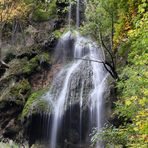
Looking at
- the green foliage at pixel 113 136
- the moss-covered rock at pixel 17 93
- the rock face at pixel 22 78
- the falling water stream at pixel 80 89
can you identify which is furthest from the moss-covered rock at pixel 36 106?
the green foliage at pixel 113 136

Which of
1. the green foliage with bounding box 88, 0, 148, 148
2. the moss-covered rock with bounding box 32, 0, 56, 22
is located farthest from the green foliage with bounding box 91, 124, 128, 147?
the moss-covered rock with bounding box 32, 0, 56, 22

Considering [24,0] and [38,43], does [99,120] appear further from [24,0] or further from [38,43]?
[24,0]

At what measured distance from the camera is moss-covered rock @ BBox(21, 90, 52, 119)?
13309 millimetres

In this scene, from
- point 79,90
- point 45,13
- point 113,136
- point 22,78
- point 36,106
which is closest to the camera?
point 113,136

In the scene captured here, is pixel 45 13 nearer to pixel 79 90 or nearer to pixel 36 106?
pixel 36 106

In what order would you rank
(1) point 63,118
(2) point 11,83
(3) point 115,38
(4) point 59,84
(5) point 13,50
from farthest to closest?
(5) point 13,50, (2) point 11,83, (4) point 59,84, (1) point 63,118, (3) point 115,38

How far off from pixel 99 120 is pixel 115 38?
2958 mm

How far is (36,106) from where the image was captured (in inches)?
530

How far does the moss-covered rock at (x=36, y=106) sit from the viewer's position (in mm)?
13309

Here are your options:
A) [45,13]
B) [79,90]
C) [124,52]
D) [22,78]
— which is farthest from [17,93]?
[45,13]

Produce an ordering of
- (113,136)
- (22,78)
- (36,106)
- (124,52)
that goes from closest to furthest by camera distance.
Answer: (113,136) < (124,52) < (36,106) < (22,78)

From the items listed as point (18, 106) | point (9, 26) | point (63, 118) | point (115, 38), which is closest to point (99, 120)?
point (63, 118)

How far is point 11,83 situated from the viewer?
632 inches

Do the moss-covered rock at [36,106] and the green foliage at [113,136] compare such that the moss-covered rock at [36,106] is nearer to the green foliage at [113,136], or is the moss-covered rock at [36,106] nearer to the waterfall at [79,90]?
the waterfall at [79,90]
